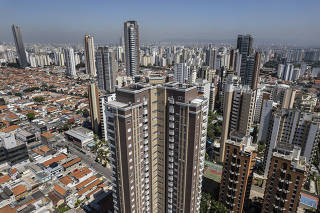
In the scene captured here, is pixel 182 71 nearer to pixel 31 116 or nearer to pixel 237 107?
pixel 237 107

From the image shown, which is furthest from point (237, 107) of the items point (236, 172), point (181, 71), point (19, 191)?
point (181, 71)

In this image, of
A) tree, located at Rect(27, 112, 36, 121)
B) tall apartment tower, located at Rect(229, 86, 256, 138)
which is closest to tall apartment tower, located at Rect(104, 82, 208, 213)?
tall apartment tower, located at Rect(229, 86, 256, 138)

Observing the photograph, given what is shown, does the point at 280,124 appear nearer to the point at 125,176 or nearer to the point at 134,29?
the point at 125,176

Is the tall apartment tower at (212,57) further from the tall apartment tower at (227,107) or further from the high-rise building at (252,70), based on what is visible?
the tall apartment tower at (227,107)

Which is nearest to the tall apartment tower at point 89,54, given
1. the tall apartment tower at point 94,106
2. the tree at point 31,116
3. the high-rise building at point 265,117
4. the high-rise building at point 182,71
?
the tree at point 31,116

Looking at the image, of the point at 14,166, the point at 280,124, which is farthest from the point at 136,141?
the point at 14,166

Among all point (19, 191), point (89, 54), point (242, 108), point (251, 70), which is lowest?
point (19, 191)
